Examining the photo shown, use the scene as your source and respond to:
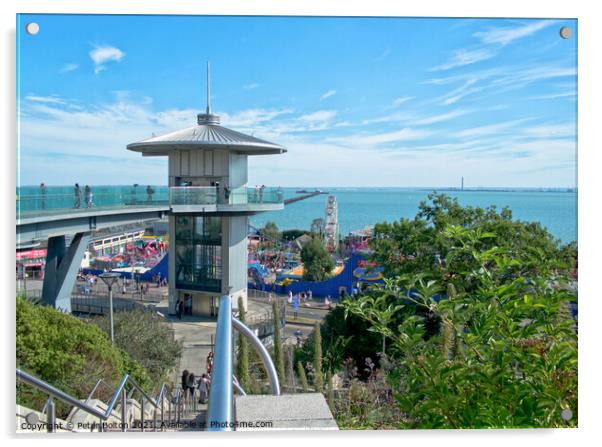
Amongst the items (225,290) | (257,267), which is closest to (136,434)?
(225,290)

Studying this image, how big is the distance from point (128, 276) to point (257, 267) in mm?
4913

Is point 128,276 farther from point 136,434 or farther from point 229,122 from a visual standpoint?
point 136,434

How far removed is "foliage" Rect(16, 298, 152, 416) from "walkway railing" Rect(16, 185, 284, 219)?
3.55ft

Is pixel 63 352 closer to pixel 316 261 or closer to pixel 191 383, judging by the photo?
pixel 191 383

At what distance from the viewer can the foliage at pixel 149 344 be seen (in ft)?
26.2

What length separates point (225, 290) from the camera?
12.4 metres

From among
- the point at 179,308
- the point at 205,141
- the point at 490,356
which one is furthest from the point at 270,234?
the point at 490,356

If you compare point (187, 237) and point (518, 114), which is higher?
point (518, 114)

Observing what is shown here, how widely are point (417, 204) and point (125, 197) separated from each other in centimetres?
420

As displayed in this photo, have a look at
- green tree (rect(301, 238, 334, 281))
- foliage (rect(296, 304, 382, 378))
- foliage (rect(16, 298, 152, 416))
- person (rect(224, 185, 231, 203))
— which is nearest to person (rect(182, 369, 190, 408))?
foliage (rect(16, 298, 152, 416))

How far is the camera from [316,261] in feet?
40.2
